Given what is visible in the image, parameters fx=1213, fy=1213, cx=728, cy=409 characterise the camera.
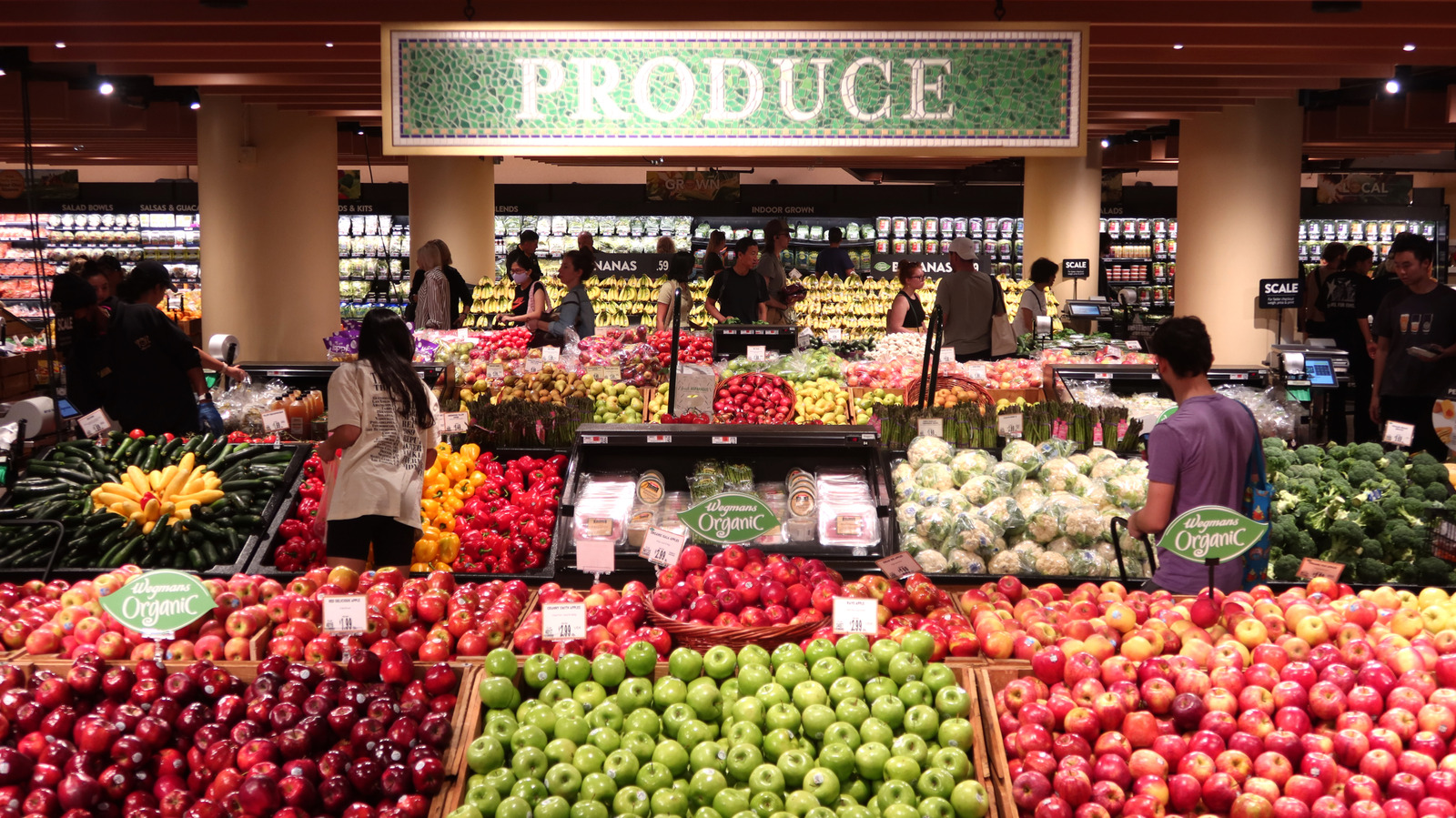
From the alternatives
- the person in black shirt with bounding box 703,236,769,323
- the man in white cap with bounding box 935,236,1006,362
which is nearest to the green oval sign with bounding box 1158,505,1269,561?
the man in white cap with bounding box 935,236,1006,362

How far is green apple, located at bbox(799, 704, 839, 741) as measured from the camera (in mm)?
2604

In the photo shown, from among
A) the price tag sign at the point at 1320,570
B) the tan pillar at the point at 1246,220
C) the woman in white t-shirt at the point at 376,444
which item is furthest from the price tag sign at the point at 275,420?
the tan pillar at the point at 1246,220

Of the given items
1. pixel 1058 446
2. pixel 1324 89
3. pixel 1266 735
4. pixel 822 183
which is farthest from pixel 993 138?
pixel 822 183

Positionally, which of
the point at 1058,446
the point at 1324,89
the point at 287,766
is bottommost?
the point at 287,766

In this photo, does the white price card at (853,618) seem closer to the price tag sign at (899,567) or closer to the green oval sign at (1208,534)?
the price tag sign at (899,567)

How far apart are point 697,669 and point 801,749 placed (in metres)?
0.39

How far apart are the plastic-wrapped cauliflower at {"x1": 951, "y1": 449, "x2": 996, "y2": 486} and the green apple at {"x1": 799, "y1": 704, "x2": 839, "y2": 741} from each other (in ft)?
7.51

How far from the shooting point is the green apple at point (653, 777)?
2459 millimetres

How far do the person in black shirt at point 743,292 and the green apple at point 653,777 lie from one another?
7318 millimetres

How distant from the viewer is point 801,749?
100 inches

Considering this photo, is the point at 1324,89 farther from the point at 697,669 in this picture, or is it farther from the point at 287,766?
the point at 287,766

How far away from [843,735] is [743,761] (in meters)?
0.23

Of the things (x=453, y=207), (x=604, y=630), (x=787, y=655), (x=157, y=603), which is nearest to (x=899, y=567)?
(x=787, y=655)

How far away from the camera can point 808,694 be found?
8.79 feet
